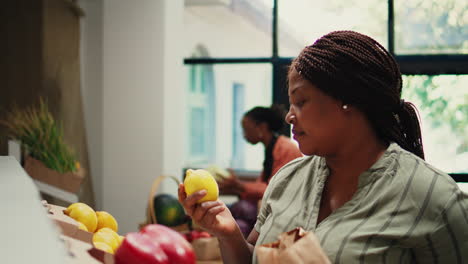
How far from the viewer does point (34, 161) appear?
129 inches

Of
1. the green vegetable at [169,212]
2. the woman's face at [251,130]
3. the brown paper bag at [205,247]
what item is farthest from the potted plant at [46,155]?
the woman's face at [251,130]

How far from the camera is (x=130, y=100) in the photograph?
5.09m

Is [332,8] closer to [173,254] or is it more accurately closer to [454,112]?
[454,112]

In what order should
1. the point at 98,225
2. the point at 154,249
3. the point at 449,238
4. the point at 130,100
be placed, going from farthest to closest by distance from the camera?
the point at 130,100
the point at 98,225
the point at 449,238
the point at 154,249

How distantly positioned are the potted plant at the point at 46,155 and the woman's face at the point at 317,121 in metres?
2.18

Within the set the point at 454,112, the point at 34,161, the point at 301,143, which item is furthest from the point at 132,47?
the point at 301,143

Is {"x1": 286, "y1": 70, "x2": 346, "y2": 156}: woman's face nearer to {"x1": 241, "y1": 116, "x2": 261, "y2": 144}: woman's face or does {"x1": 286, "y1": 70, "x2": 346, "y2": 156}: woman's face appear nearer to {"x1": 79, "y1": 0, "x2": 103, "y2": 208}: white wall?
{"x1": 241, "y1": 116, "x2": 261, "y2": 144}: woman's face

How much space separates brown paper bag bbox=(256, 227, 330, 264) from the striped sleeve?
0.32 meters

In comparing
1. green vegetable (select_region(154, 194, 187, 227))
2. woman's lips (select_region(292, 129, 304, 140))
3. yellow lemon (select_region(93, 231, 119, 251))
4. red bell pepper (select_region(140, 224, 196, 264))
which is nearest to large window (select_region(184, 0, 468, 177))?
green vegetable (select_region(154, 194, 187, 227))

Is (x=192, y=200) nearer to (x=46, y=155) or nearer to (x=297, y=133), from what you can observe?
(x=297, y=133)

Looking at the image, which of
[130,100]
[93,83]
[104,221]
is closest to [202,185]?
[104,221]

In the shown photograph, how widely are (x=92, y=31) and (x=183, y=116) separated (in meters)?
1.17

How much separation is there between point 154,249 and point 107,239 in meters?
A: 0.62

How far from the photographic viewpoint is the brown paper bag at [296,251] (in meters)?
1.10
